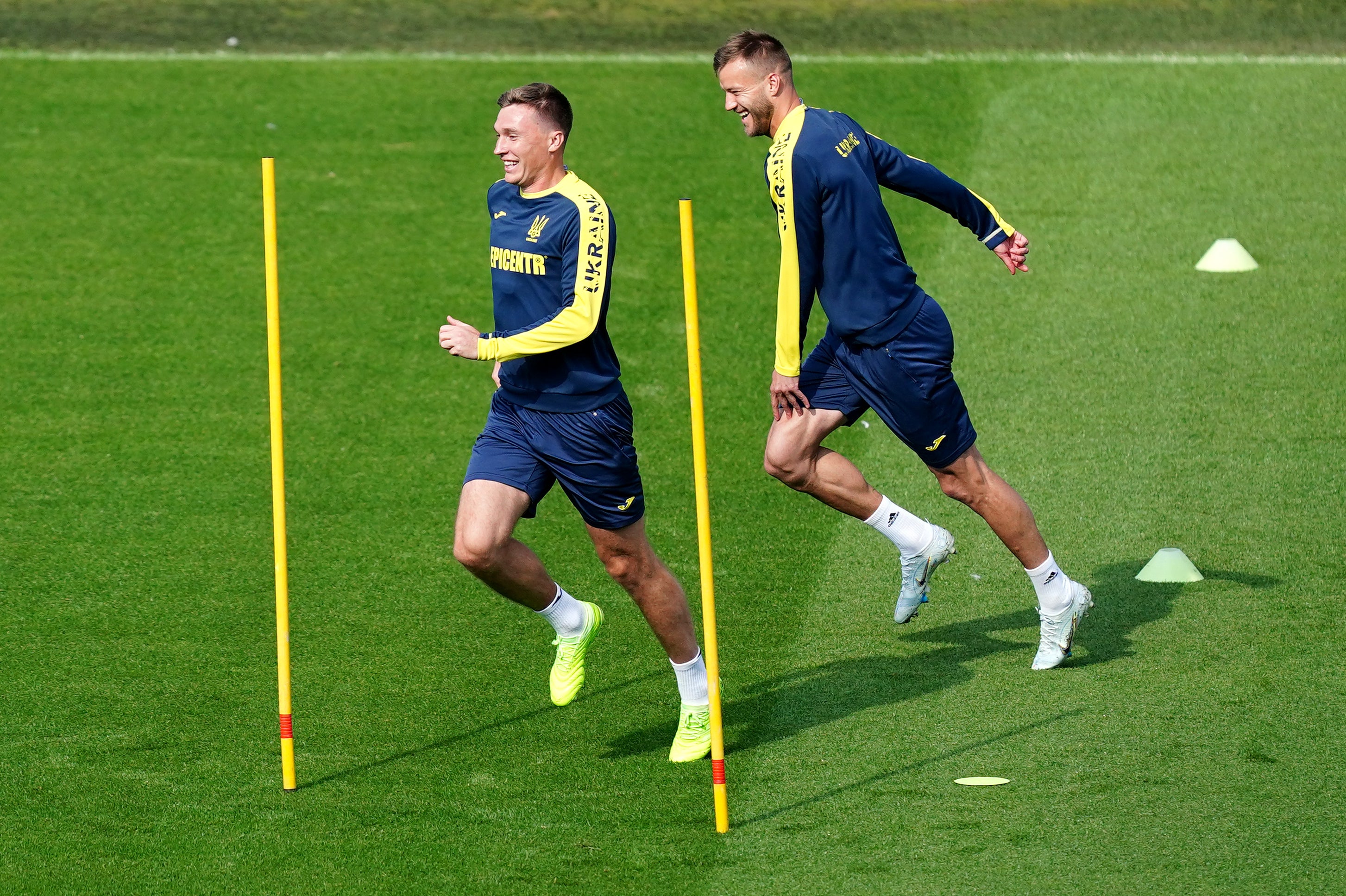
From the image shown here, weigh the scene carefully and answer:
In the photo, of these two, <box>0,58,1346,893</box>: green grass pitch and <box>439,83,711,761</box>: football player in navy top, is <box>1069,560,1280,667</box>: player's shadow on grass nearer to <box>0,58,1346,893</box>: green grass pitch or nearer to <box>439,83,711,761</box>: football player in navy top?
<box>0,58,1346,893</box>: green grass pitch

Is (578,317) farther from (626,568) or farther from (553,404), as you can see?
(626,568)

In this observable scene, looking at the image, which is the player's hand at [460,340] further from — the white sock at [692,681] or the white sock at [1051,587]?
the white sock at [1051,587]


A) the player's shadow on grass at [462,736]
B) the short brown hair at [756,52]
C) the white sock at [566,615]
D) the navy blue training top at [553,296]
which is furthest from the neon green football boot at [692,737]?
the short brown hair at [756,52]

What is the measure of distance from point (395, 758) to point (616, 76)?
339 inches

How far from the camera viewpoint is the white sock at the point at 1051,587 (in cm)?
686

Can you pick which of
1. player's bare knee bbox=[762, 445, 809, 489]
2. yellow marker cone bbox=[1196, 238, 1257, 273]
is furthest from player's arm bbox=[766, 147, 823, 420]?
yellow marker cone bbox=[1196, 238, 1257, 273]

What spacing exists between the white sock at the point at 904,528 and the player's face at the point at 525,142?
2.07 metres

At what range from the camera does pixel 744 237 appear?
11.8 metres

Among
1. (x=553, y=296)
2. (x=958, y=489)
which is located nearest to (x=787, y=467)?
(x=958, y=489)

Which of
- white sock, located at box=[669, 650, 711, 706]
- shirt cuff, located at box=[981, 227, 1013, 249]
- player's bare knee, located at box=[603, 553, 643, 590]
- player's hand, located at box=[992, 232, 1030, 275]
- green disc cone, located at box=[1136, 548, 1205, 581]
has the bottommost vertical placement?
white sock, located at box=[669, 650, 711, 706]

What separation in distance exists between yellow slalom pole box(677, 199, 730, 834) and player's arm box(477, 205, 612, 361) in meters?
0.41

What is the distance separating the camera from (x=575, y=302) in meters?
5.95

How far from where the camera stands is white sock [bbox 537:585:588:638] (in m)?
6.47

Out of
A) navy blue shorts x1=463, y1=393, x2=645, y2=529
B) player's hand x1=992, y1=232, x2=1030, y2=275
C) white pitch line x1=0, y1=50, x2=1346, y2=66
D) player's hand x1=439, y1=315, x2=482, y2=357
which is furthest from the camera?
white pitch line x1=0, y1=50, x2=1346, y2=66
